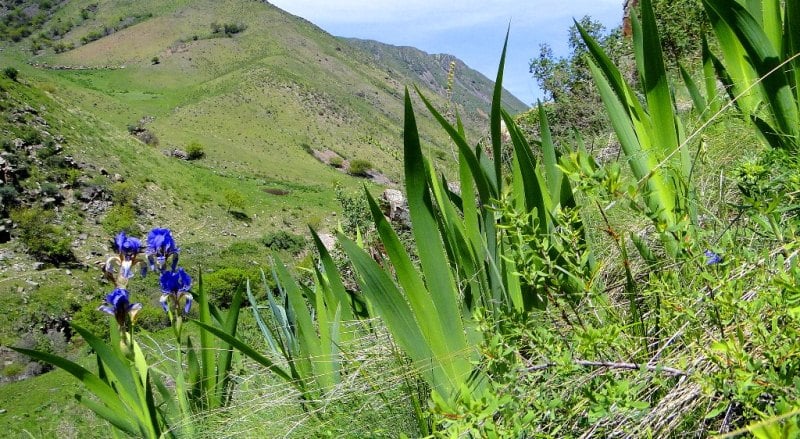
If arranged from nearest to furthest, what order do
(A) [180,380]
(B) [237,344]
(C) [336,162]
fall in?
(B) [237,344]
(A) [180,380]
(C) [336,162]

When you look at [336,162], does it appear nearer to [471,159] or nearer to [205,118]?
[205,118]

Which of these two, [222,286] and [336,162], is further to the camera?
[336,162]

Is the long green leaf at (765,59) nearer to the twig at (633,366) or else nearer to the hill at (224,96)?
the twig at (633,366)

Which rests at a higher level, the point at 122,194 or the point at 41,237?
the point at 122,194

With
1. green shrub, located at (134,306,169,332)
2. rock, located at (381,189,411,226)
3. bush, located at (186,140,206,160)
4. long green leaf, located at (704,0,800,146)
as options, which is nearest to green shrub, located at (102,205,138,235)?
green shrub, located at (134,306,169,332)

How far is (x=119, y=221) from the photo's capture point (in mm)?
25547

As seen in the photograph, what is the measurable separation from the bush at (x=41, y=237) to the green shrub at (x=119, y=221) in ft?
7.78

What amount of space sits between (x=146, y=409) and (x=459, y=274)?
45.7 inches

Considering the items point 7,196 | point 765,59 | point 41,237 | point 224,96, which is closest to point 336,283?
point 765,59

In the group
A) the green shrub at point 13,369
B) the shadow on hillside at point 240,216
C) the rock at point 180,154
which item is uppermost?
the rock at point 180,154

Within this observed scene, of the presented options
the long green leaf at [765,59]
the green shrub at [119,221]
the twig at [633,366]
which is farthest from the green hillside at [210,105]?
the twig at [633,366]

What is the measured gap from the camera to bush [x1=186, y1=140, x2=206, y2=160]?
46094 mm

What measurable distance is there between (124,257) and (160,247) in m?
0.14

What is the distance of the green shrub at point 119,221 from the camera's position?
25.5 meters
